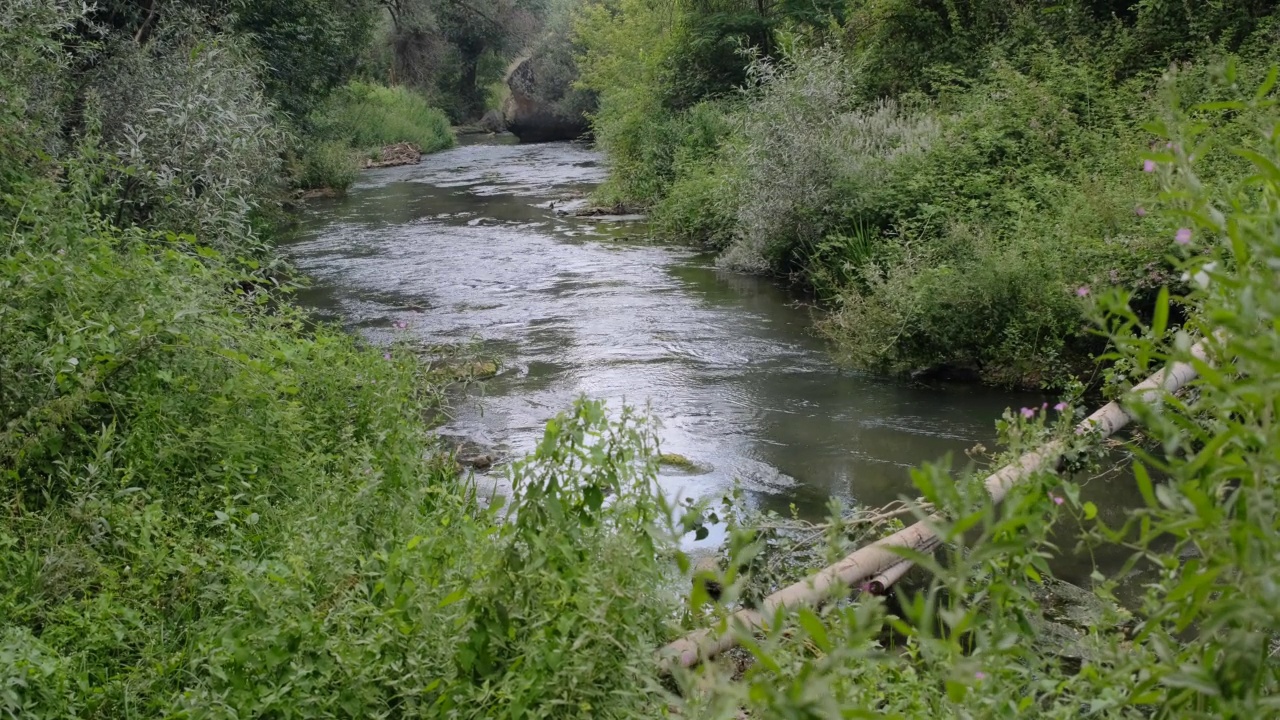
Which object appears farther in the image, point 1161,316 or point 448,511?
point 448,511

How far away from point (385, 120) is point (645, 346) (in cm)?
2352

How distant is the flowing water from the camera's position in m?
6.84

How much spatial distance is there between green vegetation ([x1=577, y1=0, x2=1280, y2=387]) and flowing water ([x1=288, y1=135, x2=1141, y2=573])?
516 millimetres

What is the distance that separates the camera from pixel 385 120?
3067 cm

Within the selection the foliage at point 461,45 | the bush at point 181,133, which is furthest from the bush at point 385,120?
the bush at point 181,133

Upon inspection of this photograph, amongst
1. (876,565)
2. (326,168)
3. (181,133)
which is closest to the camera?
(876,565)

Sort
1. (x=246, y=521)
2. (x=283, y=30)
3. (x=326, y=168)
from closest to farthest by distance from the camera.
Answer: (x=246, y=521)
(x=283, y=30)
(x=326, y=168)

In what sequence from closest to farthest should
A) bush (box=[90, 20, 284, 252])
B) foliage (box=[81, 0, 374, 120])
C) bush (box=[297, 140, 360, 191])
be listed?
bush (box=[90, 20, 284, 252]), foliage (box=[81, 0, 374, 120]), bush (box=[297, 140, 360, 191])

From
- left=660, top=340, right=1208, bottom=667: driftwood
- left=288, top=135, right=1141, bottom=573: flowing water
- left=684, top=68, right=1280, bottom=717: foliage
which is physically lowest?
left=288, top=135, right=1141, bottom=573: flowing water

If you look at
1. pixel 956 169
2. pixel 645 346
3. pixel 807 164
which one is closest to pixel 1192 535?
pixel 645 346

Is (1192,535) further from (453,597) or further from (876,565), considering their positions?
(876,565)

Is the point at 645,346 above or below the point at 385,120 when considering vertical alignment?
below

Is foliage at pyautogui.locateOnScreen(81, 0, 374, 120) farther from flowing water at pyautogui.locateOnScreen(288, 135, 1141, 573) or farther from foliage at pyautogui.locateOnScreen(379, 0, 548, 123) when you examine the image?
foliage at pyautogui.locateOnScreen(379, 0, 548, 123)

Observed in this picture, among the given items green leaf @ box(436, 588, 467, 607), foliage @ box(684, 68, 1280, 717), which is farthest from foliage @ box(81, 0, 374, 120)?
foliage @ box(684, 68, 1280, 717)
